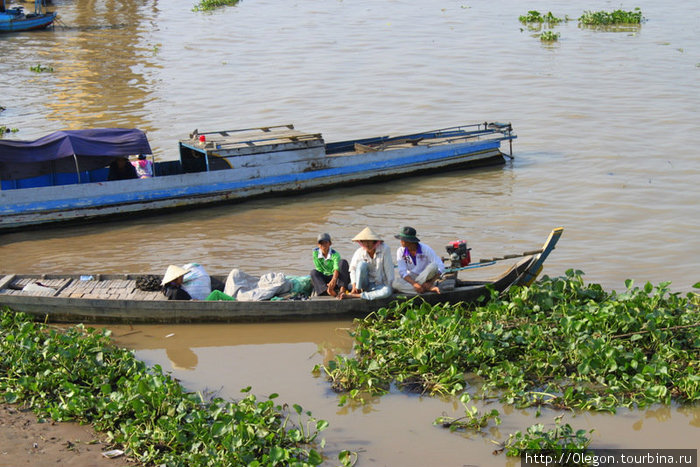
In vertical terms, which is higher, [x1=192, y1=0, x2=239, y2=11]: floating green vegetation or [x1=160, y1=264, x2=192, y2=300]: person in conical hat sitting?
[x1=192, y1=0, x2=239, y2=11]: floating green vegetation

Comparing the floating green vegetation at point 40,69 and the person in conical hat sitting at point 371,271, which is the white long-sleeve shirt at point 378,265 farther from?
the floating green vegetation at point 40,69

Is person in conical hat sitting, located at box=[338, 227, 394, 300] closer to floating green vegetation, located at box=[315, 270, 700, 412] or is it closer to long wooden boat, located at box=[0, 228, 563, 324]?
long wooden boat, located at box=[0, 228, 563, 324]

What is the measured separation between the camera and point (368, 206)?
43.9 feet

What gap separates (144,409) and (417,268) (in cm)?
359

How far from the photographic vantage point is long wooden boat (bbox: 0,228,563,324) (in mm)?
8688

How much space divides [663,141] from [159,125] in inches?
426

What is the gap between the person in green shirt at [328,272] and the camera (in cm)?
879

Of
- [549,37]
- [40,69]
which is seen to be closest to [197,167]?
[40,69]

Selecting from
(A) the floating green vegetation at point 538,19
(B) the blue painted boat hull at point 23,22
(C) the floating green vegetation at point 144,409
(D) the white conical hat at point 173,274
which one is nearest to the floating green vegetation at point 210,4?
(B) the blue painted boat hull at point 23,22

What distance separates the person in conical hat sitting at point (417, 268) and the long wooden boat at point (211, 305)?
5.5 inches

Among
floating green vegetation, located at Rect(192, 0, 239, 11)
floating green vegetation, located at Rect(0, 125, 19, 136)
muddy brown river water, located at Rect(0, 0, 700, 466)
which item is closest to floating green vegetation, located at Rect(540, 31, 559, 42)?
muddy brown river water, located at Rect(0, 0, 700, 466)

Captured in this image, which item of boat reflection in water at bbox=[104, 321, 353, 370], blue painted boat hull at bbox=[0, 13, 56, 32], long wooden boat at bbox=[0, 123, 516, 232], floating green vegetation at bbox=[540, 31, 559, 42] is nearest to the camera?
boat reflection in water at bbox=[104, 321, 353, 370]

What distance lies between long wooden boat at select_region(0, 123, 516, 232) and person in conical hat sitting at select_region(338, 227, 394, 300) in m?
5.02

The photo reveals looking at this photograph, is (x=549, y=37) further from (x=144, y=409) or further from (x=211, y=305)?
(x=144, y=409)
